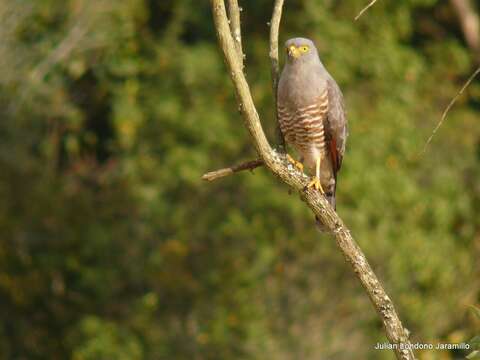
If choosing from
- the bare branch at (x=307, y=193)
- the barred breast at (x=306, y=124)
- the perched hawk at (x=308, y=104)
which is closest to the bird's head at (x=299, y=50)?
the perched hawk at (x=308, y=104)

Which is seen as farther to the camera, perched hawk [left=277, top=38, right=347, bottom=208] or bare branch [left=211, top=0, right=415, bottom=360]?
perched hawk [left=277, top=38, right=347, bottom=208]

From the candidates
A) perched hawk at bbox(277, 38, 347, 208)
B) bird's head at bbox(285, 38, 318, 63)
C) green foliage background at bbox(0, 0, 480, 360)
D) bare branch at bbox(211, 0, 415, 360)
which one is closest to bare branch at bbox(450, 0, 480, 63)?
green foliage background at bbox(0, 0, 480, 360)

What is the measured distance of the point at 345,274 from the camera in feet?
25.4

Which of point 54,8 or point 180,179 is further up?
point 54,8

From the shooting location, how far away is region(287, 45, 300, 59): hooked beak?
4.92 metres

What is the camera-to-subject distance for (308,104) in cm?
490

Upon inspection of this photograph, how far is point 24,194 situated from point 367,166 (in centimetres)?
315

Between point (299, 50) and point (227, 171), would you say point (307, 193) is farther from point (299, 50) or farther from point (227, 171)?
point (299, 50)

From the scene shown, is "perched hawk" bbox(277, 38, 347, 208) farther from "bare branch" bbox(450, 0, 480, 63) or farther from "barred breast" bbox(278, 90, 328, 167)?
"bare branch" bbox(450, 0, 480, 63)

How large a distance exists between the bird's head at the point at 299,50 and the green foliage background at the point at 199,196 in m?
3.03

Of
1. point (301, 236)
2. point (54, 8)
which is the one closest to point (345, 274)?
point (301, 236)

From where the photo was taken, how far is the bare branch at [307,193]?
342cm

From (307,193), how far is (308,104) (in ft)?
4.13

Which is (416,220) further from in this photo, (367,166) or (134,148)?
(134,148)
